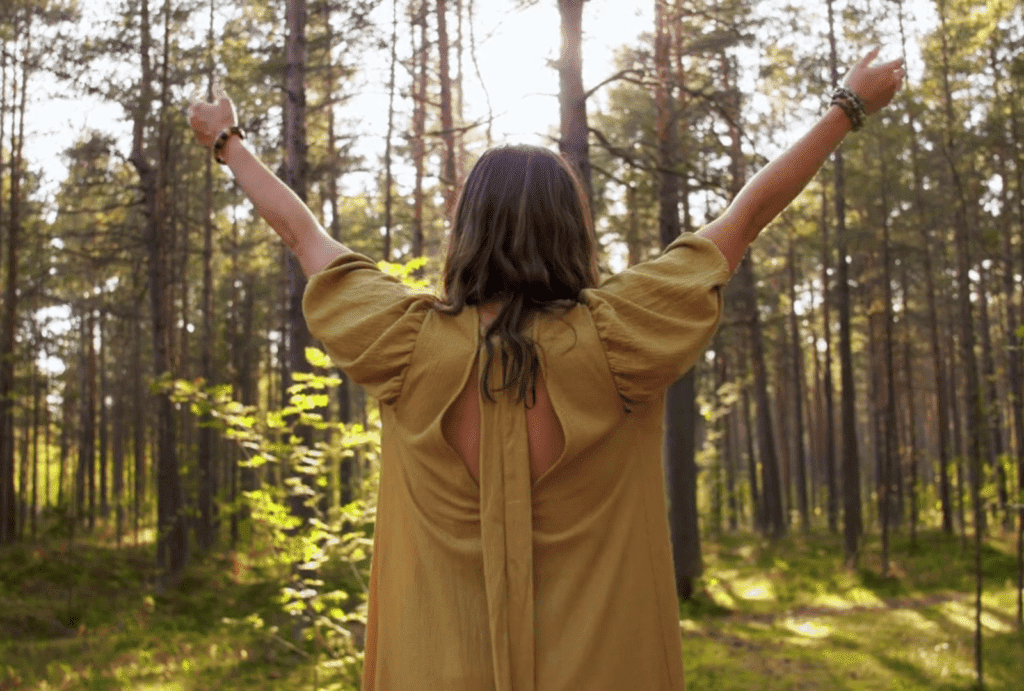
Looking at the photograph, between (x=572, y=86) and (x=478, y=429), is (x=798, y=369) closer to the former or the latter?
(x=572, y=86)

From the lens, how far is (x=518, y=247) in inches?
70.3

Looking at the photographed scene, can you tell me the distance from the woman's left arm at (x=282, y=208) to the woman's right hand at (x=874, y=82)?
109 cm

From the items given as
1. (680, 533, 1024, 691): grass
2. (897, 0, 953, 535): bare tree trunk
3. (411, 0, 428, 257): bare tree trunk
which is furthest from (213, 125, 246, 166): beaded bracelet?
(897, 0, 953, 535): bare tree trunk

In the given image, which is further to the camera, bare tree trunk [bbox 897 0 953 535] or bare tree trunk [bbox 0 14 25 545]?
bare tree trunk [bbox 0 14 25 545]

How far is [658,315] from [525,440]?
0.32 metres

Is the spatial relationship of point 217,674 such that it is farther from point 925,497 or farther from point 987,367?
point 925,497

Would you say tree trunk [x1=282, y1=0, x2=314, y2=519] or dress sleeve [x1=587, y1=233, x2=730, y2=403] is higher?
tree trunk [x1=282, y1=0, x2=314, y2=519]

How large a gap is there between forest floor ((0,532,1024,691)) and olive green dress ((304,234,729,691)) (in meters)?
Answer: 4.62

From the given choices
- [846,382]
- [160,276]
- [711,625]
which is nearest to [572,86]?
[711,625]

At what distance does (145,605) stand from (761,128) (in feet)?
47.5

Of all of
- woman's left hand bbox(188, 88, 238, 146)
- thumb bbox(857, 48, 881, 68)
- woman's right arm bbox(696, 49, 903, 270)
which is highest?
thumb bbox(857, 48, 881, 68)

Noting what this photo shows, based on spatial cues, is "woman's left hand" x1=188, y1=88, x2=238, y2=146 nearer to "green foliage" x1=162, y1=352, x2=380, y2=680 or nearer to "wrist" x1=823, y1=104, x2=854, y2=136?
"wrist" x1=823, y1=104, x2=854, y2=136

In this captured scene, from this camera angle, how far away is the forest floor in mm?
9953

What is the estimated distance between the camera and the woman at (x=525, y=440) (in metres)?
1.70
